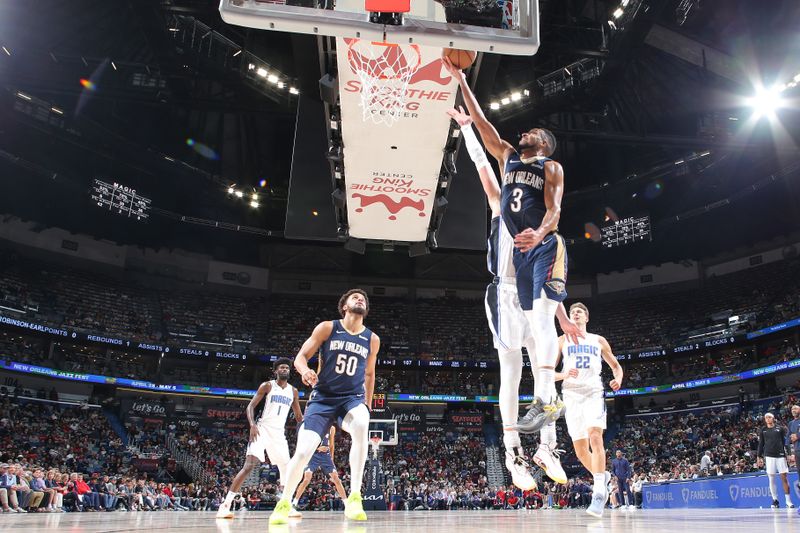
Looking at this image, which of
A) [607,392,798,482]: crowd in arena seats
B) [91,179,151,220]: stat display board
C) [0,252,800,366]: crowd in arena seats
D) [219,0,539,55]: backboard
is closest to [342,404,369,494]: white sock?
[219,0,539,55]: backboard

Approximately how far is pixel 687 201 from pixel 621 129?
924cm

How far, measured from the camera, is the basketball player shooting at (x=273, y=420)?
8.87 metres

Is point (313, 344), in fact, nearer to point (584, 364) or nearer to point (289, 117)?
point (584, 364)

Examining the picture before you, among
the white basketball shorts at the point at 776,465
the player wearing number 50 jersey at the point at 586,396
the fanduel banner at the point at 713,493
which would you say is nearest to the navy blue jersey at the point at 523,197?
the player wearing number 50 jersey at the point at 586,396

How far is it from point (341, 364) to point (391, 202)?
160 inches

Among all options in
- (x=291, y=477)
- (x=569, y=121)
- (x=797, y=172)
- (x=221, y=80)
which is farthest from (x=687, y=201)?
(x=291, y=477)

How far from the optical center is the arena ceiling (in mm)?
19828

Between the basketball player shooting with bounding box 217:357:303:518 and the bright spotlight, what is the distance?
2059 cm

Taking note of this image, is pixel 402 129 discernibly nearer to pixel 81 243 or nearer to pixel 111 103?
pixel 111 103

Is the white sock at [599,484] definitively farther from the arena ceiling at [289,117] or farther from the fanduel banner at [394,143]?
the arena ceiling at [289,117]

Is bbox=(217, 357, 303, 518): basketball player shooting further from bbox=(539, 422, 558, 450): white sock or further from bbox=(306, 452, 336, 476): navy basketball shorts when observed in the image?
bbox=(539, 422, 558, 450): white sock

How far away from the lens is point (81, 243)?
33.5 m

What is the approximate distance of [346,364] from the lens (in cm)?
562

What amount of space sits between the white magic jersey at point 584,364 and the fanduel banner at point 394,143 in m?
3.18
